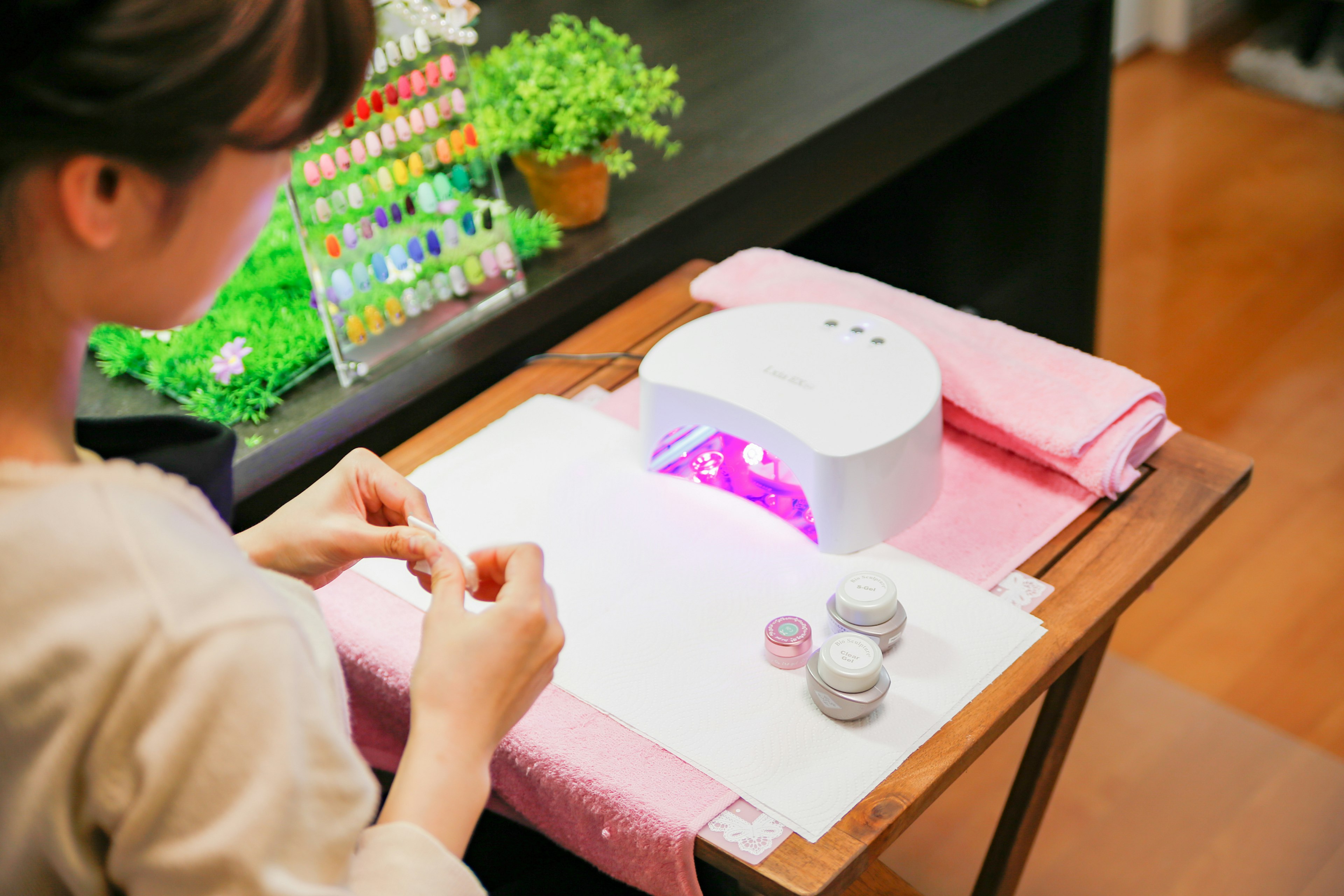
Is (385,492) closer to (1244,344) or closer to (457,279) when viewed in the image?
(457,279)

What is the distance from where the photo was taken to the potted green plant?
1.32 m

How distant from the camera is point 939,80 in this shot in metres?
1.65

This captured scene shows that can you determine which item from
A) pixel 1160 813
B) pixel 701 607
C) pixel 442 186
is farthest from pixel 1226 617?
pixel 442 186

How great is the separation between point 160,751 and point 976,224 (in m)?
1.90

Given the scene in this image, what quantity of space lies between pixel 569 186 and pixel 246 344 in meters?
0.41

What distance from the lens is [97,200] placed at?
1.65ft

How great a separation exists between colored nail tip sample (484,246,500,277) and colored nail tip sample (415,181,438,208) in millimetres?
80

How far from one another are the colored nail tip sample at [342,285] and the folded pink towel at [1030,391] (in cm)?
42

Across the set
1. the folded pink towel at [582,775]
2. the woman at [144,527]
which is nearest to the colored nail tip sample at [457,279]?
the folded pink towel at [582,775]

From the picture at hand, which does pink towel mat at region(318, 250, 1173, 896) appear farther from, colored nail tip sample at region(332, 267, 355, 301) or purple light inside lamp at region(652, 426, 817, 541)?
colored nail tip sample at region(332, 267, 355, 301)

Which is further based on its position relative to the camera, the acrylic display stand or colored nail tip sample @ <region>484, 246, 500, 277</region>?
colored nail tip sample @ <region>484, 246, 500, 277</region>

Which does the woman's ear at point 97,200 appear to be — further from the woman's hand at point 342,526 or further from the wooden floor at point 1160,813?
the wooden floor at point 1160,813

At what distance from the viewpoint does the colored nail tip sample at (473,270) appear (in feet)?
4.31

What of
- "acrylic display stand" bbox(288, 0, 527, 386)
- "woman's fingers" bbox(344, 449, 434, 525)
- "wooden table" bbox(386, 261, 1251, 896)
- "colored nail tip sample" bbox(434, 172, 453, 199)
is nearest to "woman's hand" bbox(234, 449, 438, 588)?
"woman's fingers" bbox(344, 449, 434, 525)
